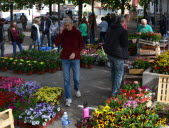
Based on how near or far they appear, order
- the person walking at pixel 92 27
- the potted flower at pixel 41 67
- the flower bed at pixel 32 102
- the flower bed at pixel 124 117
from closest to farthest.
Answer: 1. the flower bed at pixel 124 117
2. the flower bed at pixel 32 102
3. the potted flower at pixel 41 67
4. the person walking at pixel 92 27

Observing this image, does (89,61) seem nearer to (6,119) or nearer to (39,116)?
(39,116)

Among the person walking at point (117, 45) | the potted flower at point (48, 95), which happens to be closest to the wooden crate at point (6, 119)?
the potted flower at point (48, 95)

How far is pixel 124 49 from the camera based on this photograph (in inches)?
252

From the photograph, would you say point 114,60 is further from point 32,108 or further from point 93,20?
point 93,20

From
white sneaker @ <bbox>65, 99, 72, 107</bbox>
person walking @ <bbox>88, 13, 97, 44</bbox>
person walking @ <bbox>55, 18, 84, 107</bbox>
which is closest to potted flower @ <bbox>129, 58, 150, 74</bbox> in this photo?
person walking @ <bbox>55, 18, 84, 107</bbox>

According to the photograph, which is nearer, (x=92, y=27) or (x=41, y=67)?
(x=41, y=67)

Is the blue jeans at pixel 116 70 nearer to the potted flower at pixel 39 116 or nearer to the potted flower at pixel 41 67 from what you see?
the potted flower at pixel 39 116

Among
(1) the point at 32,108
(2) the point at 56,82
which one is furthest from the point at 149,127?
(2) the point at 56,82

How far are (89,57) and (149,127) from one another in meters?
6.56

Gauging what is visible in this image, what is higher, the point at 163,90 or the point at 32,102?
the point at 163,90

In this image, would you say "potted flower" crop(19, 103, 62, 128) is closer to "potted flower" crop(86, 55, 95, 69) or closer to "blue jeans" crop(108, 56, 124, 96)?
"blue jeans" crop(108, 56, 124, 96)

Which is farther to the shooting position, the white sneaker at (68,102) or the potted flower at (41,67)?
the potted flower at (41,67)

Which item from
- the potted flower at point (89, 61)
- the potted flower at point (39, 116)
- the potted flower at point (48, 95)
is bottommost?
the potted flower at point (39, 116)

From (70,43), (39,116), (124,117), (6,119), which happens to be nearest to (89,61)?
(70,43)
